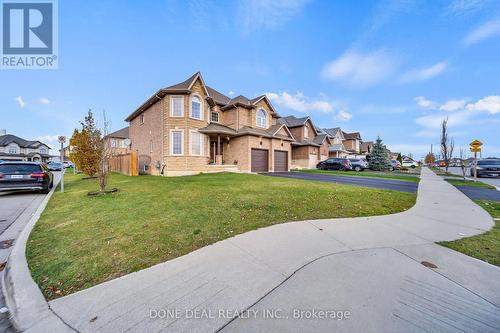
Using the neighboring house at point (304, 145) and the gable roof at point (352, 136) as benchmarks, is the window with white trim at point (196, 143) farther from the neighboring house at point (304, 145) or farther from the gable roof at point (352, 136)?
the gable roof at point (352, 136)

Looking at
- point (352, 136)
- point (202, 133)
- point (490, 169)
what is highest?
point (352, 136)

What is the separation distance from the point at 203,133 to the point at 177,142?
95.7 inches

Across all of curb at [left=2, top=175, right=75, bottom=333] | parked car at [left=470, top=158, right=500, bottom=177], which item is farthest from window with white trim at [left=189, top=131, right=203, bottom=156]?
parked car at [left=470, top=158, right=500, bottom=177]

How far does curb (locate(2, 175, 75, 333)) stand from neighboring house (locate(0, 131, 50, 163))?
72175mm

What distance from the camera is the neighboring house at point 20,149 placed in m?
53.4

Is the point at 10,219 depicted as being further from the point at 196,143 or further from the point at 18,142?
the point at 18,142

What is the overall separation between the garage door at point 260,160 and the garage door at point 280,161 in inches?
58.0

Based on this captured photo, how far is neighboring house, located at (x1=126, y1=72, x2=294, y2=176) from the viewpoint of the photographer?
57.6 ft

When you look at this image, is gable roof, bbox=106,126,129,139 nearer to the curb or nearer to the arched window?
the arched window

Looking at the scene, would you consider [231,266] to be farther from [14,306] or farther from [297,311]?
[14,306]

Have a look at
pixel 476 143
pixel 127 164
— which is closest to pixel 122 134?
pixel 127 164

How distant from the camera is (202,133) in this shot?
61.0 ft

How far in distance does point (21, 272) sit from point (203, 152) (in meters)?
15.8

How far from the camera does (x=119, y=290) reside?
2641mm
